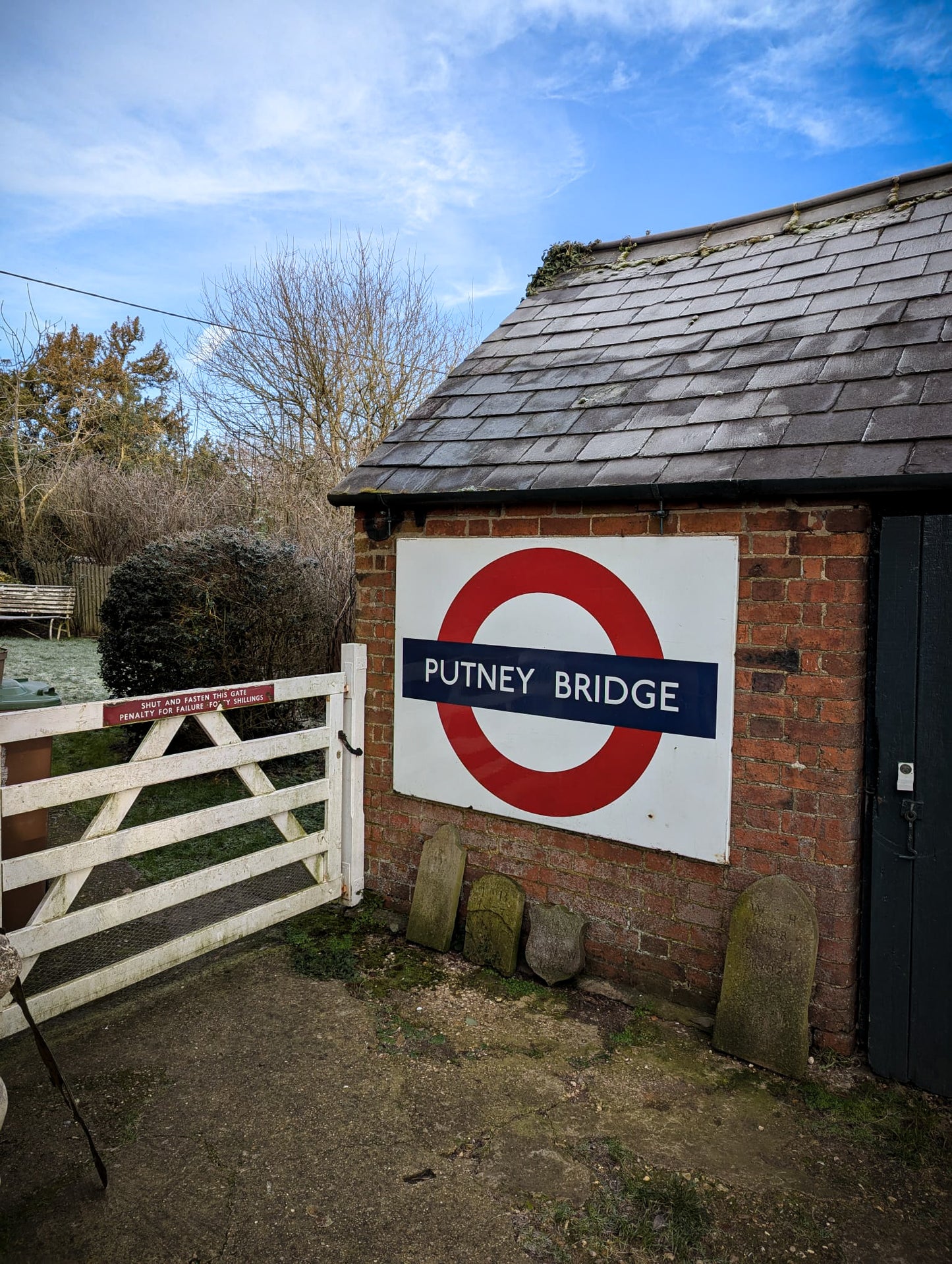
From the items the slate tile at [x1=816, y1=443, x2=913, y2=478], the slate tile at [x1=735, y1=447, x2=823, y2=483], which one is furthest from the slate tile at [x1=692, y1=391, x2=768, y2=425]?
the slate tile at [x1=816, y1=443, x2=913, y2=478]

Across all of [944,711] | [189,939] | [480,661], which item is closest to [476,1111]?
[189,939]

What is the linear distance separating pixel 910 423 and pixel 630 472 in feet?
3.65

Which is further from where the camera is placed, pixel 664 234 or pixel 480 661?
pixel 664 234

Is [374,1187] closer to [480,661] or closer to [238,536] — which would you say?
[480,661]

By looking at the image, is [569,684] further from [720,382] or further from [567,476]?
[720,382]

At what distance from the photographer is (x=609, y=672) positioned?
3814 millimetres

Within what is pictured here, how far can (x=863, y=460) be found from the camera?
306cm

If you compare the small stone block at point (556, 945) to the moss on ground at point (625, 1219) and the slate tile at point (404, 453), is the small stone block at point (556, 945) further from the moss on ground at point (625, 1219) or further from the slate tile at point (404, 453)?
the slate tile at point (404, 453)

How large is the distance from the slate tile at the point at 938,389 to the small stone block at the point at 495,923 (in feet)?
9.54

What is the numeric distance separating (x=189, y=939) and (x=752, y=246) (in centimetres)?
529

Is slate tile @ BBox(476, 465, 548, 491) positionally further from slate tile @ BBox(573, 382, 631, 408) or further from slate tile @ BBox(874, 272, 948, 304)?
slate tile @ BBox(874, 272, 948, 304)

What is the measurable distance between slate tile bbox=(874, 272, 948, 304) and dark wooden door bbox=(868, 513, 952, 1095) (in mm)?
1424

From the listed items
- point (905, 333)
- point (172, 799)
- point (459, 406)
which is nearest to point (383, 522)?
point (459, 406)

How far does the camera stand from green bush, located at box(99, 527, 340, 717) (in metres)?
7.50
